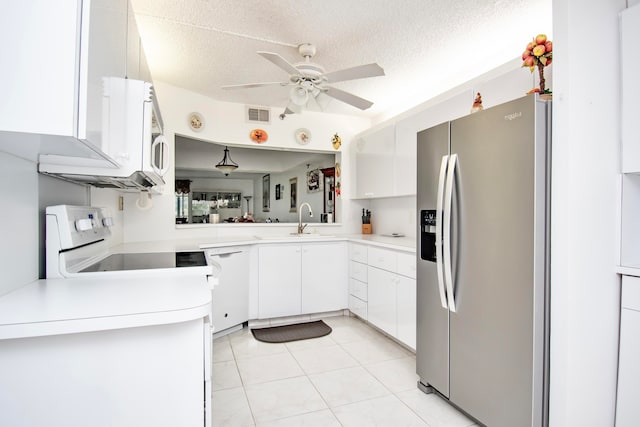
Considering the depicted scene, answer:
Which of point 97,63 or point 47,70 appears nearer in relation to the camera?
point 47,70

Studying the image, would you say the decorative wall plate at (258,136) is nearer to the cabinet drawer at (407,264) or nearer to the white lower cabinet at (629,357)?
the cabinet drawer at (407,264)

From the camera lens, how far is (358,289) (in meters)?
3.59

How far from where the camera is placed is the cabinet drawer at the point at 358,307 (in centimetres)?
346

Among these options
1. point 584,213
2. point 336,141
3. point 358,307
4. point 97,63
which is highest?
point 336,141

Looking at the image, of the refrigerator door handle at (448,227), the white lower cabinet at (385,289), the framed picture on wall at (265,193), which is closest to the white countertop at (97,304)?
the refrigerator door handle at (448,227)

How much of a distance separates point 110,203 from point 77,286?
5.47 feet

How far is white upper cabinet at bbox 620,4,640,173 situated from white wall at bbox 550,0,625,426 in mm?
37

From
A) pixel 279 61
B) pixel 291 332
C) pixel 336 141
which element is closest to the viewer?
pixel 279 61

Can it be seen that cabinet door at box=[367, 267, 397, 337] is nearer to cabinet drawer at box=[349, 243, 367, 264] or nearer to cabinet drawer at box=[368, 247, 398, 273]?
cabinet drawer at box=[368, 247, 398, 273]

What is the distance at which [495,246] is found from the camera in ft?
5.49

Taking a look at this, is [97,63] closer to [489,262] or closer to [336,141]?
[489,262]

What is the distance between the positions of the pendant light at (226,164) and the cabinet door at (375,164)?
1.63 m

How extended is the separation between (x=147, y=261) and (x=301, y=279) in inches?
77.1

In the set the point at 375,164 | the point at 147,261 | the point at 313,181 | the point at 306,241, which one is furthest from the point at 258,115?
the point at 147,261
